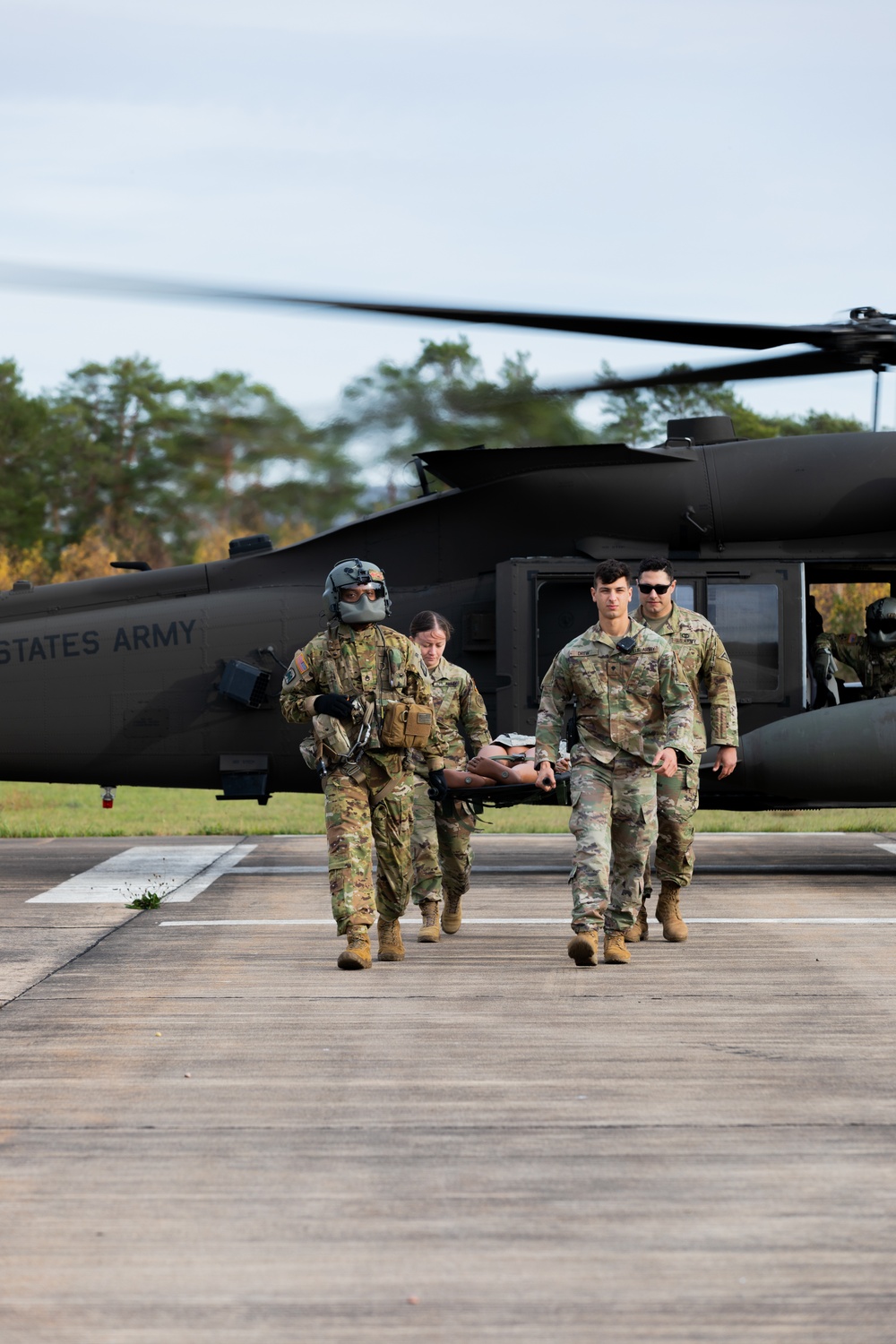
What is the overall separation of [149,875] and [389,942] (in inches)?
175

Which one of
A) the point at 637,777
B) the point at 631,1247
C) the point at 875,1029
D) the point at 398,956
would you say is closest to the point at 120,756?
the point at 398,956

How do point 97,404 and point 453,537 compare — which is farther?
→ point 97,404

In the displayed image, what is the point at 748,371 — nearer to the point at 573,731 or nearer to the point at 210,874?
the point at 573,731

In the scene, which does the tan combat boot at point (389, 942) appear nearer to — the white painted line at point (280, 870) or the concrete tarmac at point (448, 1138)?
the concrete tarmac at point (448, 1138)

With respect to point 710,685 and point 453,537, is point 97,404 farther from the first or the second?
point 710,685

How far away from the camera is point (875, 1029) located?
6250 mm

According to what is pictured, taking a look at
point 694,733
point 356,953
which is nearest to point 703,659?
point 694,733

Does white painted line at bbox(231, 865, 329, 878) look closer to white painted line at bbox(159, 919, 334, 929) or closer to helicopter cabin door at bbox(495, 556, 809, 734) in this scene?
helicopter cabin door at bbox(495, 556, 809, 734)

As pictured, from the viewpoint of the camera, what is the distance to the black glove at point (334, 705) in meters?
7.52

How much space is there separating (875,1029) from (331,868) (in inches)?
106

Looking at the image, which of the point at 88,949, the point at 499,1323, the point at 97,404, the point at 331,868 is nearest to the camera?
the point at 499,1323

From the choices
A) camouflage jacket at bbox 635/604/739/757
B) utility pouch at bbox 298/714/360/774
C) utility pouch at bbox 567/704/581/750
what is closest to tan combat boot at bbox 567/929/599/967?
utility pouch at bbox 567/704/581/750

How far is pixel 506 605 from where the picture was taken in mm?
11109

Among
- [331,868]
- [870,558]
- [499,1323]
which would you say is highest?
[870,558]
